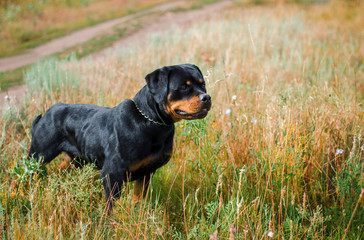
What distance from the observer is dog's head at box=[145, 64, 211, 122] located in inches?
102

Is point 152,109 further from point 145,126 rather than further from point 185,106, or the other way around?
point 185,106

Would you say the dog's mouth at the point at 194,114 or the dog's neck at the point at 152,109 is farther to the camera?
the dog's neck at the point at 152,109

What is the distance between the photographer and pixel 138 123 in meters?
2.75

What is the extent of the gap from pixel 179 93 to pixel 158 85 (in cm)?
19

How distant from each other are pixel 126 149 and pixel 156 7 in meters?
15.1

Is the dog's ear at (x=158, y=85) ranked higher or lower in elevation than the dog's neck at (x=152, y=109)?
higher

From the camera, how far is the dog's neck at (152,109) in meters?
2.73

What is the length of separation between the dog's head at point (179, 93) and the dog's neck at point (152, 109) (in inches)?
2.1

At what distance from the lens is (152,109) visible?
275 cm

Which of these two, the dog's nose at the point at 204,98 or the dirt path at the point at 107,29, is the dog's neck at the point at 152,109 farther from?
the dirt path at the point at 107,29

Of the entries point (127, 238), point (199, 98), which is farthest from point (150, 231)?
point (199, 98)

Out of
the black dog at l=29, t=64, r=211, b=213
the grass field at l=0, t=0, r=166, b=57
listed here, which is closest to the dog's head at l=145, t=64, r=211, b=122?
the black dog at l=29, t=64, r=211, b=213

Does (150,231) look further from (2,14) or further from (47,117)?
(2,14)

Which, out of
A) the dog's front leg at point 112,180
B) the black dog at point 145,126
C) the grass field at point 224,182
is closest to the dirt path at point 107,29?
the grass field at point 224,182
